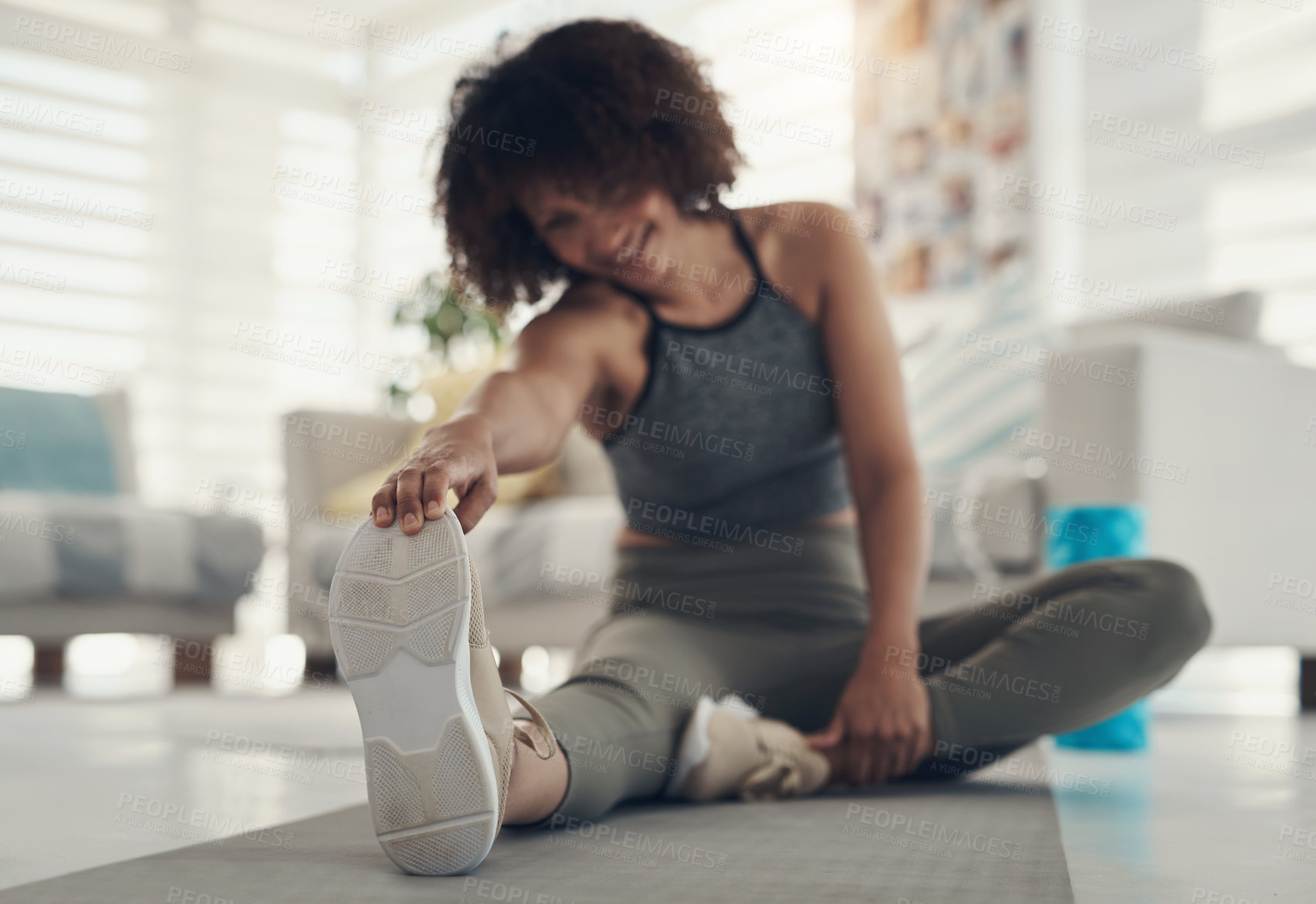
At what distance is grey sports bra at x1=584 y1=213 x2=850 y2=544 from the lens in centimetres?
125

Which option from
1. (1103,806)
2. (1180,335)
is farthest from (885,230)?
(1103,806)

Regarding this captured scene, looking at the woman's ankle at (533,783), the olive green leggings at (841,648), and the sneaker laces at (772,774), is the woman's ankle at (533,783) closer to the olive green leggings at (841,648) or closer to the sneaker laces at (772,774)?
the olive green leggings at (841,648)

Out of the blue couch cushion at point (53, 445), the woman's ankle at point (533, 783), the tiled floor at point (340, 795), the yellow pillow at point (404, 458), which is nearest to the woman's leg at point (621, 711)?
the woman's ankle at point (533, 783)

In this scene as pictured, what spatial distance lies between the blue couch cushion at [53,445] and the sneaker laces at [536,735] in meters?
2.76

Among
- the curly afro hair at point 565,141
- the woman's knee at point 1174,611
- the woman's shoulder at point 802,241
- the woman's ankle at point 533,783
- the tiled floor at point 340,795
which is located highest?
the curly afro hair at point 565,141

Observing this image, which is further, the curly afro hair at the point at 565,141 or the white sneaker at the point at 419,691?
the curly afro hair at the point at 565,141

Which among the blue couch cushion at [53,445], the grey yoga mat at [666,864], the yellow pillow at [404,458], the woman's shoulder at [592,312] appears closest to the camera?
the grey yoga mat at [666,864]

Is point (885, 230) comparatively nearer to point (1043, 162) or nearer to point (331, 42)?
point (1043, 162)

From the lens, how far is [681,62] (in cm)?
135

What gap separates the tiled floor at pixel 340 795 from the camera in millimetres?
831

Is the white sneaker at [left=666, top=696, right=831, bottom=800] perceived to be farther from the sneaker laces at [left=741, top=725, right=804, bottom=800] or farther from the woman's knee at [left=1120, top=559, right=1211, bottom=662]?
the woman's knee at [left=1120, top=559, right=1211, bottom=662]

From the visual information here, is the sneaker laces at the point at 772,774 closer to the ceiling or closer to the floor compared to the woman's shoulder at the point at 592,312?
closer to the floor

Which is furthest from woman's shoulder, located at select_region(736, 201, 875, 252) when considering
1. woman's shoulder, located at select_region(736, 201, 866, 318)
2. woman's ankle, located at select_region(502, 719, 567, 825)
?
woman's ankle, located at select_region(502, 719, 567, 825)

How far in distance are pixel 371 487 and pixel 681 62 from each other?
1.94m
